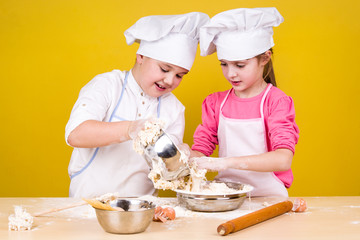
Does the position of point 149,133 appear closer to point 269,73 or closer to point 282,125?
point 282,125

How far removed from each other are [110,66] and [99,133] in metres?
1.02

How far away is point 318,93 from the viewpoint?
2465 mm

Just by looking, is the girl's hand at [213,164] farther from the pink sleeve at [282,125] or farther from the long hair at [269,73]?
the long hair at [269,73]

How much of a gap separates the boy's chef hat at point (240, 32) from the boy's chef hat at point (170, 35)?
6 centimetres

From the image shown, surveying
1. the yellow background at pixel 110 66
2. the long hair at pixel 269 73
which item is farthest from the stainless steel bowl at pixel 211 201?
the yellow background at pixel 110 66

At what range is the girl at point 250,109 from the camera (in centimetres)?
170

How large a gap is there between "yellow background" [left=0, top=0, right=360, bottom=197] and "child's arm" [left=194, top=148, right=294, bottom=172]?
90 centimetres

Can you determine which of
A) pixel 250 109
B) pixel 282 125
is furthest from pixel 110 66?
pixel 282 125

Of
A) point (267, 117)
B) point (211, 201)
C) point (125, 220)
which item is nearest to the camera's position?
point (125, 220)

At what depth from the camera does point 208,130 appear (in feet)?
6.44

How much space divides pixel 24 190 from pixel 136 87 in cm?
104

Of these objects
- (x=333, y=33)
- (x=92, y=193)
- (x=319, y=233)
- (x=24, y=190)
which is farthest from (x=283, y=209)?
(x=24, y=190)

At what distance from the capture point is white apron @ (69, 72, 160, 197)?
184 centimetres

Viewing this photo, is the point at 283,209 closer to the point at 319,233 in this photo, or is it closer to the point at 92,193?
the point at 319,233
